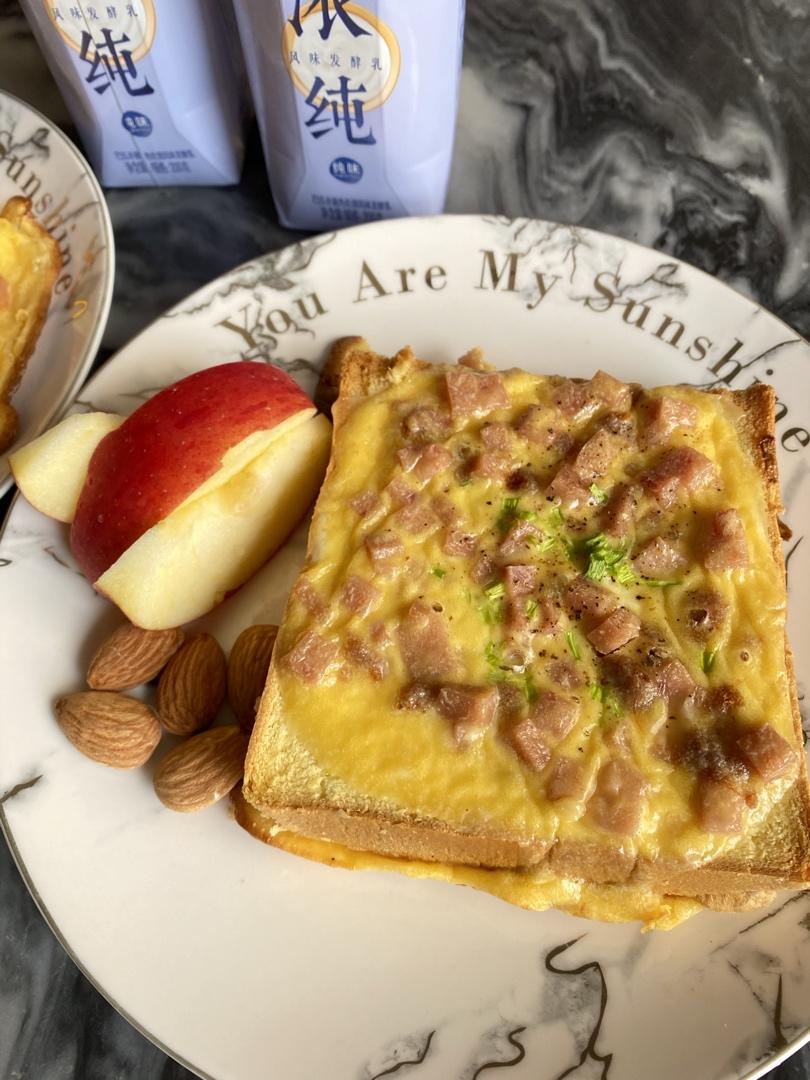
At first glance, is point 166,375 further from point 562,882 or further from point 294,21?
point 562,882

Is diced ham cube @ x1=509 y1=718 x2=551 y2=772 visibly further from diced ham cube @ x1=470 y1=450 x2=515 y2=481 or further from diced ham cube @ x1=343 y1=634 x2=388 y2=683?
diced ham cube @ x1=470 y1=450 x2=515 y2=481

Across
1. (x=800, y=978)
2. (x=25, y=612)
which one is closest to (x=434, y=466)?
(x=25, y=612)

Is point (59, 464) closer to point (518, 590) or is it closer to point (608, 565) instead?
point (518, 590)

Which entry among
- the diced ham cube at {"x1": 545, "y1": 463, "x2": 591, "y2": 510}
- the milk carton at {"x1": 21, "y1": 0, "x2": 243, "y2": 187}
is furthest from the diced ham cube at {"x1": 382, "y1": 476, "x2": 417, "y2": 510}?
A: the milk carton at {"x1": 21, "y1": 0, "x2": 243, "y2": 187}

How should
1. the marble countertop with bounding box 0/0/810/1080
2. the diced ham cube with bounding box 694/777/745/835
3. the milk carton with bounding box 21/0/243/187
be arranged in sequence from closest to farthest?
the diced ham cube with bounding box 694/777/745/835
the milk carton with bounding box 21/0/243/187
the marble countertop with bounding box 0/0/810/1080

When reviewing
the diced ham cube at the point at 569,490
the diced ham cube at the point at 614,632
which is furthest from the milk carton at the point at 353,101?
the diced ham cube at the point at 614,632

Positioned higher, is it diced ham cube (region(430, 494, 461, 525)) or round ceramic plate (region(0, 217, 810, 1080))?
diced ham cube (region(430, 494, 461, 525))

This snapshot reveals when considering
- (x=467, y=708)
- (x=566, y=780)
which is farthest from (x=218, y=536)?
(x=566, y=780)
